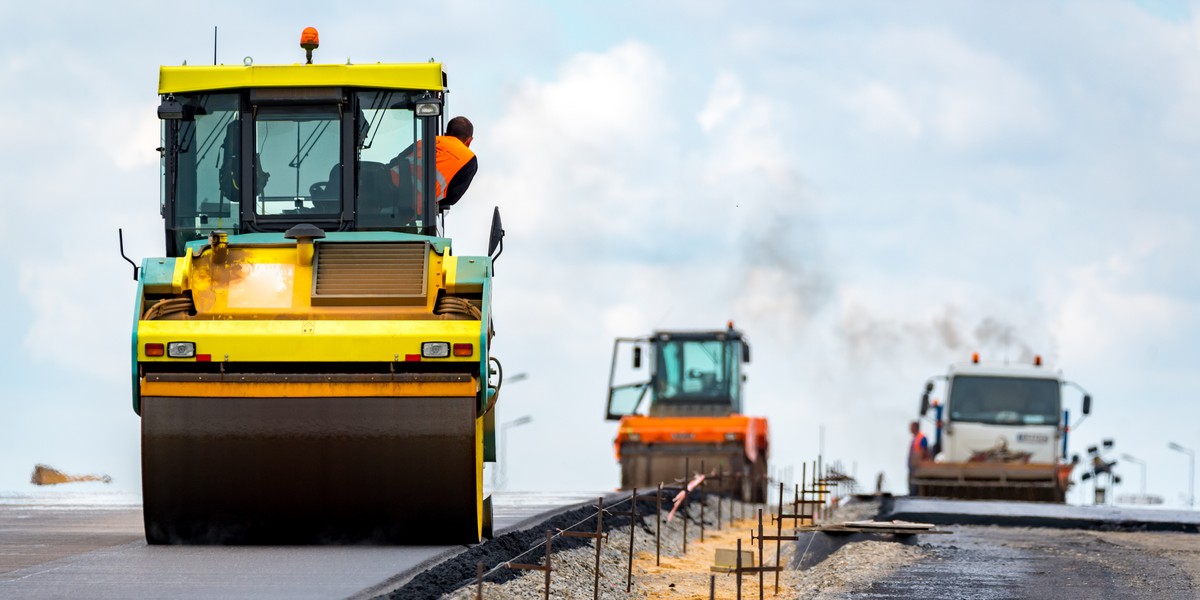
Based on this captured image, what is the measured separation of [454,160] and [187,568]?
4.34 metres

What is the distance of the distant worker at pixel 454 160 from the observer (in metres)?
14.7

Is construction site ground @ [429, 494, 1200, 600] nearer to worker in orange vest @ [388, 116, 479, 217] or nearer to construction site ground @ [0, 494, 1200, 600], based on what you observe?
construction site ground @ [0, 494, 1200, 600]

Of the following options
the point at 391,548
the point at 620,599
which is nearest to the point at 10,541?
the point at 391,548

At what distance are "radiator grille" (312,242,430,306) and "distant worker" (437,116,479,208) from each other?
974 mm

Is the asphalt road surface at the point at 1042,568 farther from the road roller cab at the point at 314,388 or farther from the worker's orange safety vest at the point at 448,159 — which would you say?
the worker's orange safety vest at the point at 448,159

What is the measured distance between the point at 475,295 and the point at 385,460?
4.86ft

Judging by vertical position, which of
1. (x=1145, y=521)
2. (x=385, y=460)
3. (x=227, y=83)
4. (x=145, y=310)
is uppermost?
(x=227, y=83)

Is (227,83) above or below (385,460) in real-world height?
above

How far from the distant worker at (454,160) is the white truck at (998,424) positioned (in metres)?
19.6

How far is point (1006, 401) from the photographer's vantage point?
34.2 metres

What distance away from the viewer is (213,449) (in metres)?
13.0

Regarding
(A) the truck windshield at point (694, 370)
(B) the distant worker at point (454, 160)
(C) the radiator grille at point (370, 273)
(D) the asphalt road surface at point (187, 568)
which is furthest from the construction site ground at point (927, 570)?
(A) the truck windshield at point (694, 370)

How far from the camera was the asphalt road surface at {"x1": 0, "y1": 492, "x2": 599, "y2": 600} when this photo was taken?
10758 millimetres

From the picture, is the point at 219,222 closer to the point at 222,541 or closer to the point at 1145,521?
the point at 222,541
